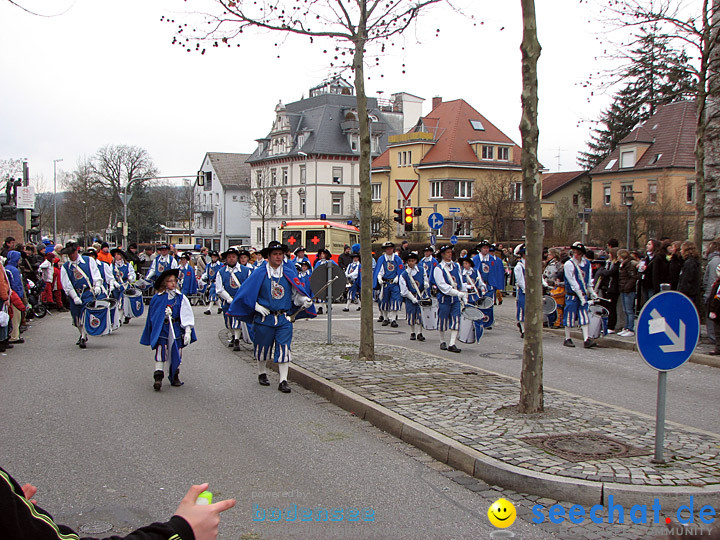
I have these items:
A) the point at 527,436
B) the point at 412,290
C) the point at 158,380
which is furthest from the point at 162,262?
the point at 527,436

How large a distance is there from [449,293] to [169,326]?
5.29 meters

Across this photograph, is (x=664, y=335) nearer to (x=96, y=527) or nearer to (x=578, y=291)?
(x=96, y=527)

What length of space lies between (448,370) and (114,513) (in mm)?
6203

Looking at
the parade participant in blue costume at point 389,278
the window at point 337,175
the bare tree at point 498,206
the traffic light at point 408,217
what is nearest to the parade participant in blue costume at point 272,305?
the parade participant in blue costume at point 389,278

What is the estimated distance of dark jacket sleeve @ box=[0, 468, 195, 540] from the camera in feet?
6.13

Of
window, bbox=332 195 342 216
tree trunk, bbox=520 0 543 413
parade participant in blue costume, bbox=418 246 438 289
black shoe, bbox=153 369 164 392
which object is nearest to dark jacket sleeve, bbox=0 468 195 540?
tree trunk, bbox=520 0 543 413

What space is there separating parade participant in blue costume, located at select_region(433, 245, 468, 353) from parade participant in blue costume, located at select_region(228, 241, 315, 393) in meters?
3.74

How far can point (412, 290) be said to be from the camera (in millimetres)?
15617

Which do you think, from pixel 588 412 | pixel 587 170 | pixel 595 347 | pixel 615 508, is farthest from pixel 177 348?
pixel 587 170

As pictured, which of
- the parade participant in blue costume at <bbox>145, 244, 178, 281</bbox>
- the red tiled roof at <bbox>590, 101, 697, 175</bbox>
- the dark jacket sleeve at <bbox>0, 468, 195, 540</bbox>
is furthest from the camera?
the red tiled roof at <bbox>590, 101, 697, 175</bbox>

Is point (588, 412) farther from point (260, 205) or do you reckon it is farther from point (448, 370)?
point (260, 205)

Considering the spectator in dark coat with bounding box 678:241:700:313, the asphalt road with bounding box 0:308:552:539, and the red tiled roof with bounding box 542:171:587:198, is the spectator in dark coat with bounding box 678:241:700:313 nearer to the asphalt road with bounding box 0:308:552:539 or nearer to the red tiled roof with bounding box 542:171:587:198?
the asphalt road with bounding box 0:308:552:539

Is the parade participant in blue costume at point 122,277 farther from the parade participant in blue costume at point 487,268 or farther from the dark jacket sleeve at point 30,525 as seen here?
the dark jacket sleeve at point 30,525

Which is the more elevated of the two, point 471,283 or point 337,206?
point 337,206
